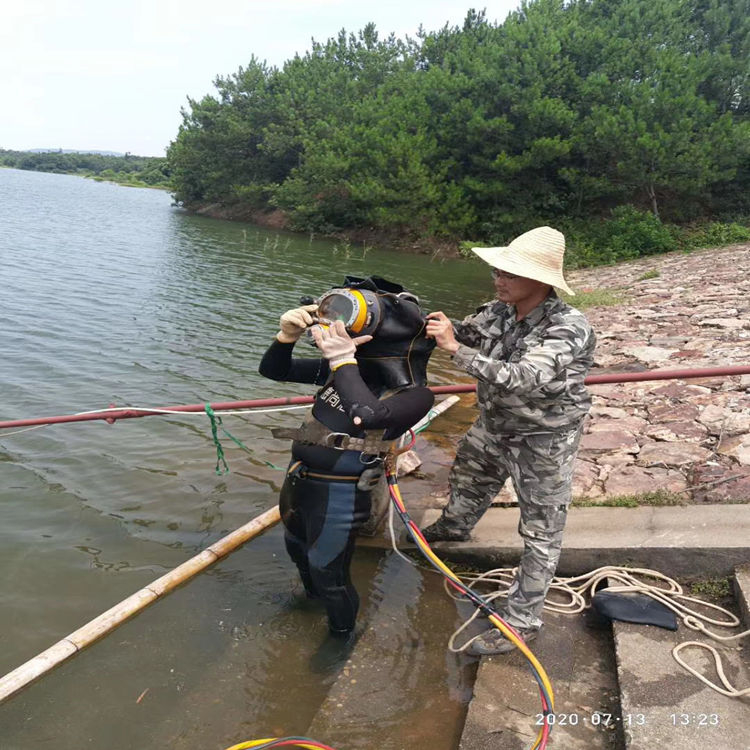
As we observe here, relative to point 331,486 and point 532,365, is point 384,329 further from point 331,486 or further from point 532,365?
point 331,486

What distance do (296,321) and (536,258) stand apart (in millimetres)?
1384

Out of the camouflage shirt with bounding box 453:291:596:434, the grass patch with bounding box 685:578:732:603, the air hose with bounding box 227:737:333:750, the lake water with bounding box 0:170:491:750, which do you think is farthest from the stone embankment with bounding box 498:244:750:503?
the air hose with bounding box 227:737:333:750

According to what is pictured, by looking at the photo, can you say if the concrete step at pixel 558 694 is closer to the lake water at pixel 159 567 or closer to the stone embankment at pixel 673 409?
the lake water at pixel 159 567

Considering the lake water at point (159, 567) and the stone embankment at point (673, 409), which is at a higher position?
the stone embankment at point (673, 409)

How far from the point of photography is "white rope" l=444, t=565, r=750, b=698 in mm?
3719

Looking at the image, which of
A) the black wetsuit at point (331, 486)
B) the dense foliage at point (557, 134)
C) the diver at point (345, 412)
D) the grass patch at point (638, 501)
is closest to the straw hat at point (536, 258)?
the diver at point (345, 412)

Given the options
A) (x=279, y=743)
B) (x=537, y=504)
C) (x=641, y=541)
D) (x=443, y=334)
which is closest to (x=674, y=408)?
(x=641, y=541)

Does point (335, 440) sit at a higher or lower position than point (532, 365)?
lower

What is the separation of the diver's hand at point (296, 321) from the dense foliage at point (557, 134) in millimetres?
29757

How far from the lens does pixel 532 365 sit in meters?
3.35

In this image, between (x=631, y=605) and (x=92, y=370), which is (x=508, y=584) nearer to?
A: (x=631, y=605)

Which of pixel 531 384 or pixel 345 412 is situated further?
pixel 345 412

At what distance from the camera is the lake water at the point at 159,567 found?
3.74 meters

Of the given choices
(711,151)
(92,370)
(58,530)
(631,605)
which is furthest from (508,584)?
(711,151)
